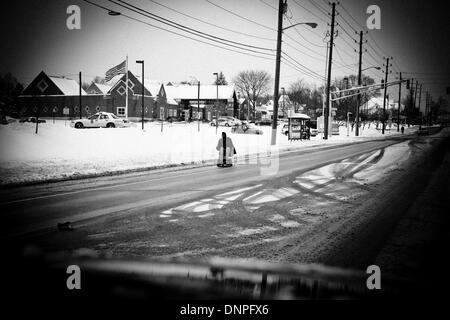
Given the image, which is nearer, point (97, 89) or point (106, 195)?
point (106, 195)

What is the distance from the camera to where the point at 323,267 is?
4359 mm

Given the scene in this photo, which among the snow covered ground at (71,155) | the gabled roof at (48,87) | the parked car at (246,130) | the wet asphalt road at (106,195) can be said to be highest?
the gabled roof at (48,87)

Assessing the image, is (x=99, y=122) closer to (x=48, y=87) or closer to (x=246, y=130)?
(x=246, y=130)

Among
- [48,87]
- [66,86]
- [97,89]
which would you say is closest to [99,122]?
[66,86]

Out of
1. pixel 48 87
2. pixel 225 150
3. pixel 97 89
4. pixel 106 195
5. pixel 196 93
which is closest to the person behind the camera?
pixel 106 195

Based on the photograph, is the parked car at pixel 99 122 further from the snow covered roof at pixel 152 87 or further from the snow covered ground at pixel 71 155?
the snow covered roof at pixel 152 87

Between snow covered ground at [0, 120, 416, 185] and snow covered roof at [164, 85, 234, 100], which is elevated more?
snow covered roof at [164, 85, 234, 100]

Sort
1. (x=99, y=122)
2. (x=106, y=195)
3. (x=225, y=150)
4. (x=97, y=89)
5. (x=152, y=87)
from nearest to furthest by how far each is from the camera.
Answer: (x=106, y=195) < (x=225, y=150) < (x=99, y=122) < (x=152, y=87) < (x=97, y=89)

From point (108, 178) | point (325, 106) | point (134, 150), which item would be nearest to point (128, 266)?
point (108, 178)

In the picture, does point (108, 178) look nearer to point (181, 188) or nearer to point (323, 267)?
point (181, 188)

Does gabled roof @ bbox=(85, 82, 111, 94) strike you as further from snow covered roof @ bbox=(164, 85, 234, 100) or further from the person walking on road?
the person walking on road

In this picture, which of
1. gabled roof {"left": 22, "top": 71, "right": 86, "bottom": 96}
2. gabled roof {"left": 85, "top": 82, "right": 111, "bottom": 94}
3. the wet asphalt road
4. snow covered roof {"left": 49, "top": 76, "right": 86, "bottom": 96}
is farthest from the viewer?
gabled roof {"left": 85, "top": 82, "right": 111, "bottom": 94}

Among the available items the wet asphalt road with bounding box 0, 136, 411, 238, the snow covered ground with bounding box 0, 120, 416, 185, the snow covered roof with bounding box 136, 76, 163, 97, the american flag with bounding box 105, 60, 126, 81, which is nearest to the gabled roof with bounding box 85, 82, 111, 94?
the snow covered roof with bounding box 136, 76, 163, 97

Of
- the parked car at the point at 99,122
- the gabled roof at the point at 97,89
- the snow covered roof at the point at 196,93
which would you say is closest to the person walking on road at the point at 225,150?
the parked car at the point at 99,122
